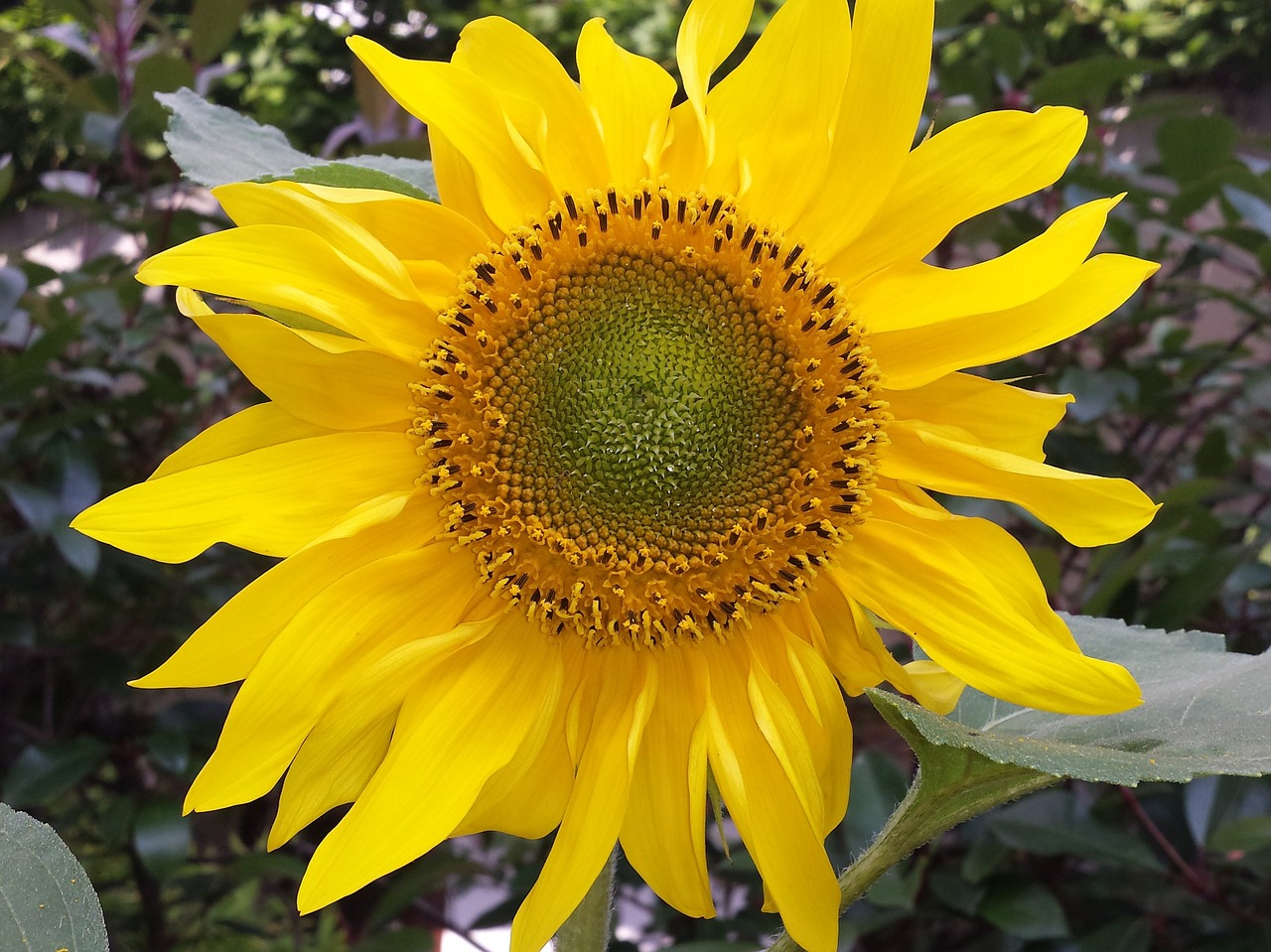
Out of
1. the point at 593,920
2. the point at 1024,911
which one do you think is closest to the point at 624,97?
the point at 593,920

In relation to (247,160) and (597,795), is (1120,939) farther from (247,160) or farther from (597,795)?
(247,160)

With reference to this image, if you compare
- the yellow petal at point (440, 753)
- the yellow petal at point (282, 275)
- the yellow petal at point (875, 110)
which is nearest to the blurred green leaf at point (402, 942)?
the yellow petal at point (440, 753)

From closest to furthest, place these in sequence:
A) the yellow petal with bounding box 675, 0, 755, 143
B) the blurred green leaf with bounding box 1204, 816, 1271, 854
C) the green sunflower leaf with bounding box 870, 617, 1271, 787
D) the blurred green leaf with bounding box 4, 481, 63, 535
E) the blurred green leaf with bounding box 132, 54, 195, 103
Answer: the green sunflower leaf with bounding box 870, 617, 1271, 787 → the yellow petal with bounding box 675, 0, 755, 143 → the blurred green leaf with bounding box 1204, 816, 1271, 854 → the blurred green leaf with bounding box 4, 481, 63, 535 → the blurred green leaf with bounding box 132, 54, 195, 103

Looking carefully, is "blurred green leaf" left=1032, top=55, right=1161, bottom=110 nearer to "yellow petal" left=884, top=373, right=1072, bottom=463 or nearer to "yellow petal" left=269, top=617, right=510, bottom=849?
"yellow petal" left=884, top=373, right=1072, bottom=463

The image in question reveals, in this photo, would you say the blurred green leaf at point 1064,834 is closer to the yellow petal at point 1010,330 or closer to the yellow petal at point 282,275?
the yellow petal at point 1010,330

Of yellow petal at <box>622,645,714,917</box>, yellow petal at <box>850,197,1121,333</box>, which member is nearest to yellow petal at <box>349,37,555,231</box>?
yellow petal at <box>850,197,1121,333</box>
